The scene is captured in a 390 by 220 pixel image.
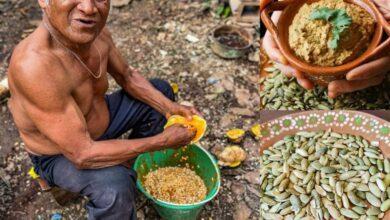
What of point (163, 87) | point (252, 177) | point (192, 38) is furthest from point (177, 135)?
point (192, 38)

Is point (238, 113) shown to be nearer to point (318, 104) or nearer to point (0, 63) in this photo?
point (318, 104)

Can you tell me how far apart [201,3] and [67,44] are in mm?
2401

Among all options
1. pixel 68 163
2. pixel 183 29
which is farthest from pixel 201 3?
pixel 68 163

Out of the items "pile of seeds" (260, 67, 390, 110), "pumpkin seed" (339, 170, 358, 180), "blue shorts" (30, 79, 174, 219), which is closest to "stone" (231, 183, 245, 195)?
"pile of seeds" (260, 67, 390, 110)

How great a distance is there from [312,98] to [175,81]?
1.46 metres

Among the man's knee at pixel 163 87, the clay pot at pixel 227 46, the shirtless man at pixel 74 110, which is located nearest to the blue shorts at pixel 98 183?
the shirtless man at pixel 74 110

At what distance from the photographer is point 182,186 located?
2473mm

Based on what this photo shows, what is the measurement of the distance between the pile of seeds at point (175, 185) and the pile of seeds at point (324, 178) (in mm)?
573

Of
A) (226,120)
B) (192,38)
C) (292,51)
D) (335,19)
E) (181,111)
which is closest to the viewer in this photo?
(335,19)

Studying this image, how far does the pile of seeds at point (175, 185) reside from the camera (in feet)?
7.92

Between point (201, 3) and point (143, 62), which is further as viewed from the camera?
point (201, 3)

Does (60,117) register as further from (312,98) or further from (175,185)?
(312,98)

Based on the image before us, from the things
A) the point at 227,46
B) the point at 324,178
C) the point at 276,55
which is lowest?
the point at 227,46

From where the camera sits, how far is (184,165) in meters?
2.64
